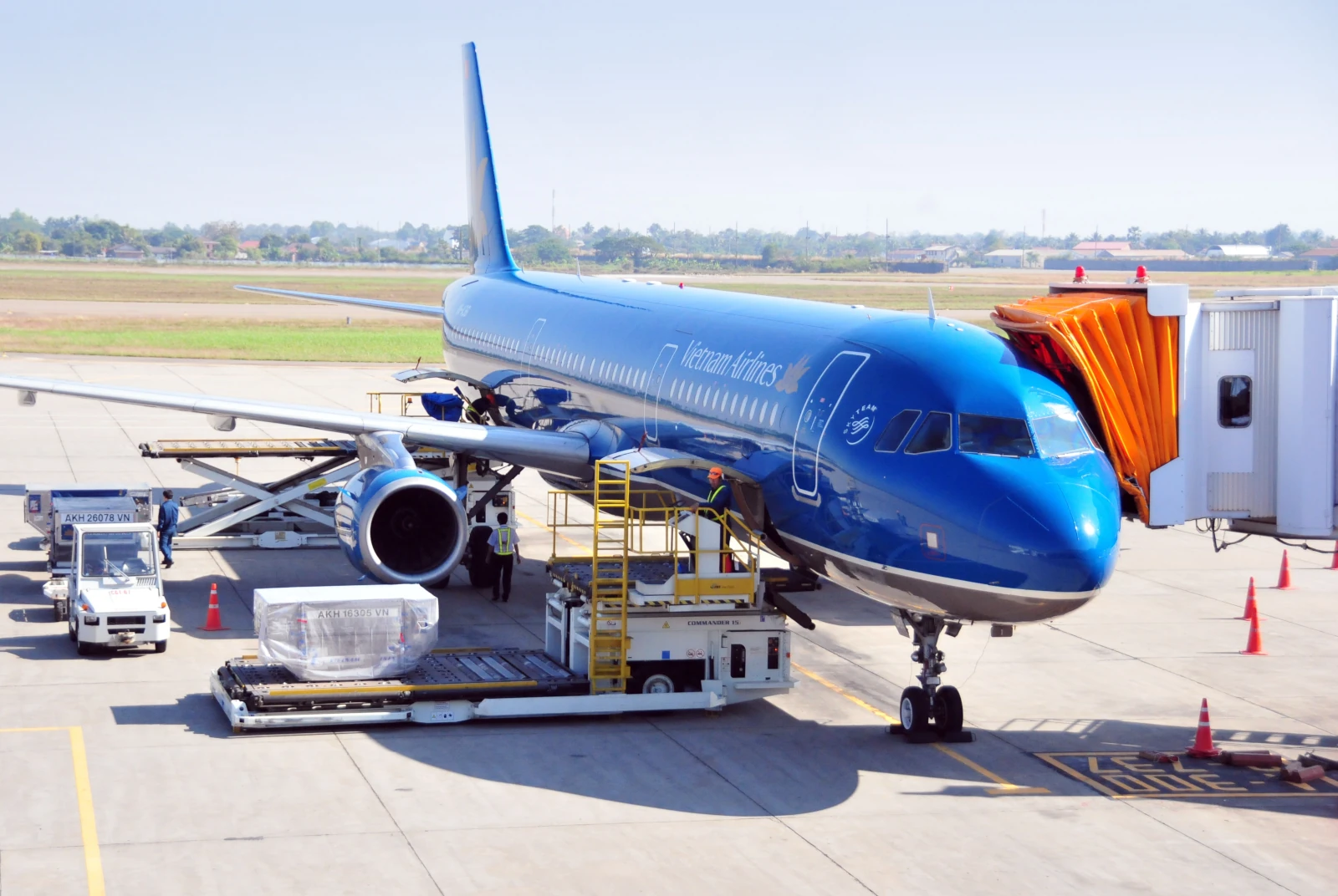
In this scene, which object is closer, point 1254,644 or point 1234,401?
point 1234,401

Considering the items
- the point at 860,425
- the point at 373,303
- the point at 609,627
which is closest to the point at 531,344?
the point at 373,303

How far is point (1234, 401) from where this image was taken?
16141 millimetres

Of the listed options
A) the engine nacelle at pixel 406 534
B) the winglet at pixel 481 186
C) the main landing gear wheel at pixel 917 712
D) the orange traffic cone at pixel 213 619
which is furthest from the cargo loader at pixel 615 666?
the winglet at pixel 481 186

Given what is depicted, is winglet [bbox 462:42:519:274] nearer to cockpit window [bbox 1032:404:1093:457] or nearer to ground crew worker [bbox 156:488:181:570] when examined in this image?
ground crew worker [bbox 156:488:181:570]

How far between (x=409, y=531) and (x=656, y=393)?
143 inches

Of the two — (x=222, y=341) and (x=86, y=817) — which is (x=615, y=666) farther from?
(x=222, y=341)

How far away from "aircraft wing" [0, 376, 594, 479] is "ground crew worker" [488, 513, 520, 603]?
114cm

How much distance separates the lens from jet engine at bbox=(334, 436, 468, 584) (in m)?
18.9

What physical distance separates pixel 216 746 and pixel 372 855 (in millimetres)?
3445

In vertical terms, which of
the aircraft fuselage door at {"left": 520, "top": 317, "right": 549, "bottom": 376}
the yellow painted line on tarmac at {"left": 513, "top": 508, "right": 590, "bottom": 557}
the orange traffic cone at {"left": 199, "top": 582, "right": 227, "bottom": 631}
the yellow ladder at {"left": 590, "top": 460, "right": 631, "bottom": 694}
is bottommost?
the yellow painted line on tarmac at {"left": 513, "top": 508, "right": 590, "bottom": 557}

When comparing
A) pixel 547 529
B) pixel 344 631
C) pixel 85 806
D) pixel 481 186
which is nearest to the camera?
pixel 85 806

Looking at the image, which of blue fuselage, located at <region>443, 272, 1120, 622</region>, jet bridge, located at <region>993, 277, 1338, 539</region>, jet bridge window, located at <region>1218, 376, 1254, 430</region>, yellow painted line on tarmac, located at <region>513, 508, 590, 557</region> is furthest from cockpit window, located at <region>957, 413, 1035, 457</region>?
yellow painted line on tarmac, located at <region>513, 508, 590, 557</region>

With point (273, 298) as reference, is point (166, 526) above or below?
below

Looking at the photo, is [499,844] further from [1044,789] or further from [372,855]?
[1044,789]
